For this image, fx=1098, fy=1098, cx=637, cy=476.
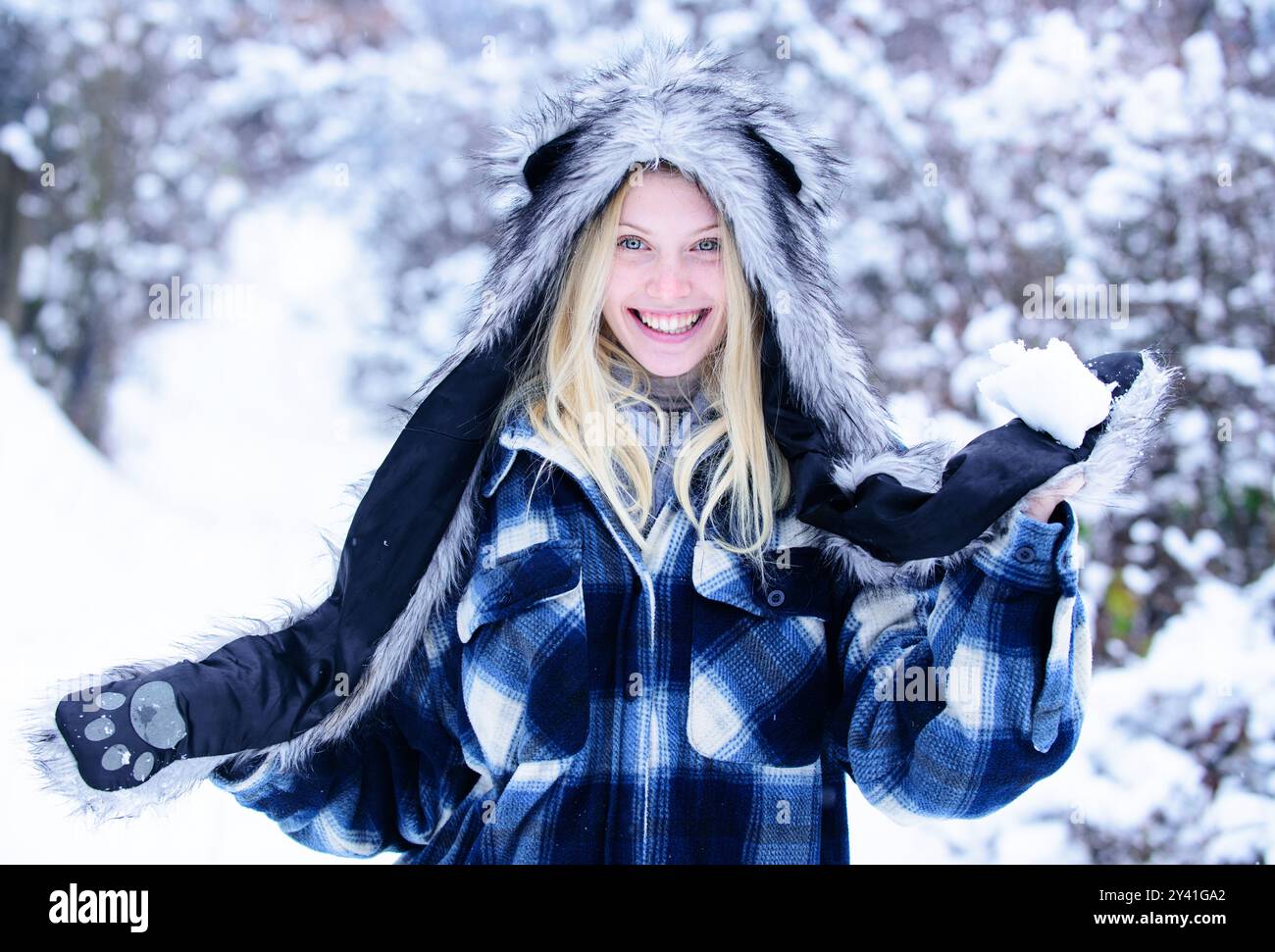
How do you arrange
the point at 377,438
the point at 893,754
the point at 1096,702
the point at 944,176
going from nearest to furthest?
the point at 893,754, the point at 1096,702, the point at 944,176, the point at 377,438

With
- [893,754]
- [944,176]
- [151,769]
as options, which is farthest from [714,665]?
[944,176]

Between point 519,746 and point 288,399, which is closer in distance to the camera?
point 519,746

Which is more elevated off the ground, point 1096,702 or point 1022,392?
point 1022,392

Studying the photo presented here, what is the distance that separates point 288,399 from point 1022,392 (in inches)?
139

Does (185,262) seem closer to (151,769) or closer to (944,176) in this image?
(944,176)

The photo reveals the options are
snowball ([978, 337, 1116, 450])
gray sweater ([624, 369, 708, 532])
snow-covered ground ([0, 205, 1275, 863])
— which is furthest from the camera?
snow-covered ground ([0, 205, 1275, 863])

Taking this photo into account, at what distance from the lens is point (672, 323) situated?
1.63 meters

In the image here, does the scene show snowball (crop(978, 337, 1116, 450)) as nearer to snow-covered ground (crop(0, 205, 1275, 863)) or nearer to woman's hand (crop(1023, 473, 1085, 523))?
woman's hand (crop(1023, 473, 1085, 523))

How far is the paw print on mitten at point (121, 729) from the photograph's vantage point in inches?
54.8

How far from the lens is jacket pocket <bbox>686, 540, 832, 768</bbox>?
1.55 m

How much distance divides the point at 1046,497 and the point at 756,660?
1.53 ft

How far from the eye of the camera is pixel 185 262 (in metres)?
4.29

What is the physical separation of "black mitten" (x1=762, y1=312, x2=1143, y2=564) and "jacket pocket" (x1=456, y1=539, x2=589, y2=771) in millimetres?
355

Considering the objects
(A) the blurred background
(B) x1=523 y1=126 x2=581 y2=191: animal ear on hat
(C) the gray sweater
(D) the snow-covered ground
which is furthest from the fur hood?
(A) the blurred background
